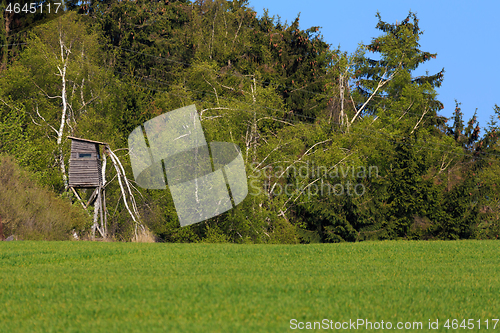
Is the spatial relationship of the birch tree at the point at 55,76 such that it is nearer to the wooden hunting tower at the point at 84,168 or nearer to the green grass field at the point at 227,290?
the wooden hunting tower at the point at 84,168

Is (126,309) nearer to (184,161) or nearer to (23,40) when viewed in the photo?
(184,161)

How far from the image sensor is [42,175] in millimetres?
33188

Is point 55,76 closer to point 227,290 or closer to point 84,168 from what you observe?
point 84,168

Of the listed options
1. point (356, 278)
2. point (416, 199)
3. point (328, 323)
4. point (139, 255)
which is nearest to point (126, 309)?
point (328, 323)

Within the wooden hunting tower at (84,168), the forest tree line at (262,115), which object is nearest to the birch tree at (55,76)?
the forest tree line at (262,115)

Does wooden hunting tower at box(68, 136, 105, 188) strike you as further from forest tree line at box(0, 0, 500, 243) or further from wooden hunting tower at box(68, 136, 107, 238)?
forest tree line at box(0, 0, 500, 243)

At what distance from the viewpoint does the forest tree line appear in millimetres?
35812

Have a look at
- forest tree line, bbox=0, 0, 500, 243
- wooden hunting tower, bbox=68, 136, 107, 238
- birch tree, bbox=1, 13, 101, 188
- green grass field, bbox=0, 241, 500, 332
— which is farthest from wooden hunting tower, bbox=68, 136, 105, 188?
green grass field, bbox=0, 241, 500, 332

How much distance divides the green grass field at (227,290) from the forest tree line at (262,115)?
12399 millimetres

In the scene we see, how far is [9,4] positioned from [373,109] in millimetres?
33081

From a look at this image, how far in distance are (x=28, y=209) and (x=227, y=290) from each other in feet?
62.0

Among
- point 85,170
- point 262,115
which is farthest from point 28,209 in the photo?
point 262,115

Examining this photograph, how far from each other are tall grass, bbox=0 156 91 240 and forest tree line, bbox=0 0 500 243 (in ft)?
1.60

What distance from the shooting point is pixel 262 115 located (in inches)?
1558
